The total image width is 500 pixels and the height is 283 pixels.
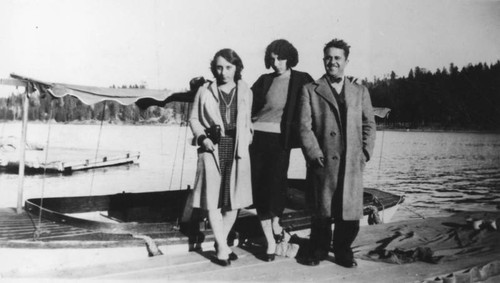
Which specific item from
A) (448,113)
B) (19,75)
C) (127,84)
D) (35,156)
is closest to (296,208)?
(448,113)

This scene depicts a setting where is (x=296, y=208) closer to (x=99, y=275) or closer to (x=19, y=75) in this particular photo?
(x=99, y=275)

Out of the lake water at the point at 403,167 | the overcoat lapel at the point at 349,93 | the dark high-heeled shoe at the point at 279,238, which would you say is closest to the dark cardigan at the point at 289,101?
the overcoat lapel at the point at 349,93

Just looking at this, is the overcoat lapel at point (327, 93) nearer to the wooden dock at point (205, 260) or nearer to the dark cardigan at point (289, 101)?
the dark cardigan at point (289, 101)

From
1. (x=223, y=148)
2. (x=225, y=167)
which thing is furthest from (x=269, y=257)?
(x=223, y=148)

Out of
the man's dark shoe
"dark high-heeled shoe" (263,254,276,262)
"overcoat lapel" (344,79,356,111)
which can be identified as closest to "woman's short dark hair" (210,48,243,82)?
"overcoat lapel" (344,79,356,111)

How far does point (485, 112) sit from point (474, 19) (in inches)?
37.7

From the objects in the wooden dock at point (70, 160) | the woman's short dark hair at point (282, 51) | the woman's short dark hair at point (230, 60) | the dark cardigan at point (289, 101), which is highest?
the woman's short dark hair at point (282, 51)

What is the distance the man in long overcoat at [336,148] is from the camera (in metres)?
2.84

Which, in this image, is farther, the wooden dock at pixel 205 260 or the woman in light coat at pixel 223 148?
the woman in light coat at pixel 223 148

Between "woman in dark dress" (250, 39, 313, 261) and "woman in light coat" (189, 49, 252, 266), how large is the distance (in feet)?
0.42

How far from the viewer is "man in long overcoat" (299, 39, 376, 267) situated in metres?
2.84

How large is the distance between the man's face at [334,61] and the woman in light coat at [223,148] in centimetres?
56

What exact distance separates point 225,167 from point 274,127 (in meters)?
0.44

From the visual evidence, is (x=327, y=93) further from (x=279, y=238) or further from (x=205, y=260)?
(x=205, y=260)
